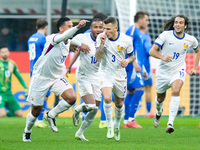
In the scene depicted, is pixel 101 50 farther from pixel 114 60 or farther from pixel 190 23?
pixel 190 23

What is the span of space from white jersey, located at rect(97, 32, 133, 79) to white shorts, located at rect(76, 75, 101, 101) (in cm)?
48

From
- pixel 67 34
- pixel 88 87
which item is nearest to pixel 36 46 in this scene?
pixel 88 87

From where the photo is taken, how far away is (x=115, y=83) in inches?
347

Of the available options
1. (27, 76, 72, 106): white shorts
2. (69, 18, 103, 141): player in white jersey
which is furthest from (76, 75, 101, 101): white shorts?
(27, 76, 72, 106): white shorts

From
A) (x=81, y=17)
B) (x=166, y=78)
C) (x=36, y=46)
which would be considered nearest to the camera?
(x=166, y=78)

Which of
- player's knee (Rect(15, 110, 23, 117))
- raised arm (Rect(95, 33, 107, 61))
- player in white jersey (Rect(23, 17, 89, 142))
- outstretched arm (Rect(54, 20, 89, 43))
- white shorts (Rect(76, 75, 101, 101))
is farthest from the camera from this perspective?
player's knee (Rect(15, 110, 23, 117))

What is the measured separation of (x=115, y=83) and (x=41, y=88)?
1163 mm

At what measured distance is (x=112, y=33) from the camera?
346 inches

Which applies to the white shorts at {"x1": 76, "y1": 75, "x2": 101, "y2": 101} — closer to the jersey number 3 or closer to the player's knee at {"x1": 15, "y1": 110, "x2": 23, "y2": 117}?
the jersey number 3

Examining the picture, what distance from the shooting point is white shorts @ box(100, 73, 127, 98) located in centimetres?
874

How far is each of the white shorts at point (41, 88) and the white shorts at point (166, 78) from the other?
2.16 metres

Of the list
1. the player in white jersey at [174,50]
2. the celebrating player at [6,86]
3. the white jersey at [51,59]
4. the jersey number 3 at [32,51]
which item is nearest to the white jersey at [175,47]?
the player in white jersey at [174,50]

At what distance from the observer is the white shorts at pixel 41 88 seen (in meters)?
8.52

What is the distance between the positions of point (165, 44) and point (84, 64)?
1596 millimetres
